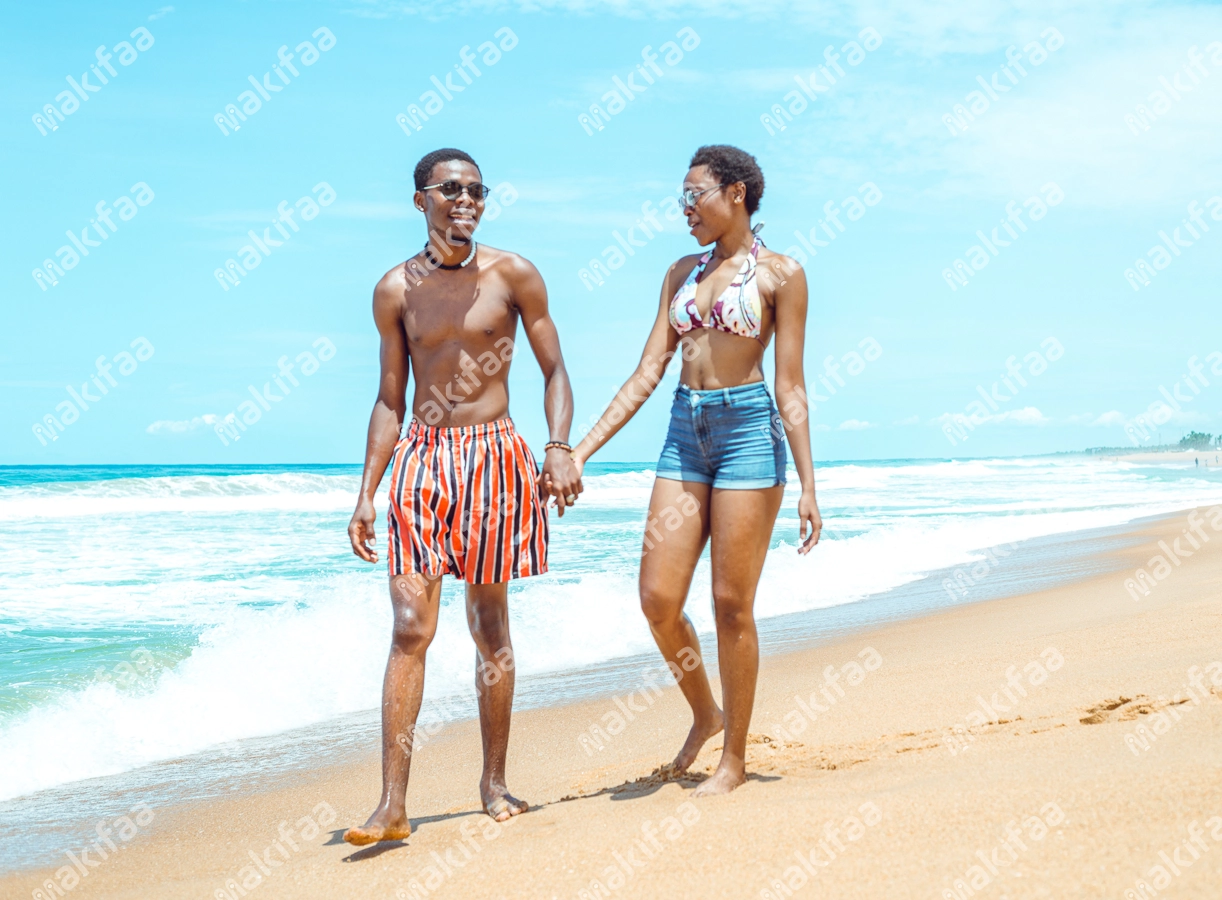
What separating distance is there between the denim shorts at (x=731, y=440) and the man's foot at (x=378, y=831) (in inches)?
53.6

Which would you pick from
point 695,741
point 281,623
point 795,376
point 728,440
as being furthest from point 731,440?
point 281,623

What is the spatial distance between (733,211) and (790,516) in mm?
17757

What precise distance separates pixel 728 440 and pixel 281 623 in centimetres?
547

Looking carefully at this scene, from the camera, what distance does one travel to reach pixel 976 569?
11109mm

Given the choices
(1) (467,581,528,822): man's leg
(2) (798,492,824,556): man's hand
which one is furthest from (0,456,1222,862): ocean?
(2) (798,492,824,556): man's hand

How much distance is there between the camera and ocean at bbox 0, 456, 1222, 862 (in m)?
5.23

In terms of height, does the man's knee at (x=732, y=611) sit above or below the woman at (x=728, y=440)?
below

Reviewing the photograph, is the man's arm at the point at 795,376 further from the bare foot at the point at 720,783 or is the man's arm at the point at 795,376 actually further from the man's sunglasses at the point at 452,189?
the man's sunglasses at the point at 452,189

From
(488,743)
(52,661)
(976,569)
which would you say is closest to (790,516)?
(976,569)

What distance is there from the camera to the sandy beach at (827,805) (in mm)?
2385

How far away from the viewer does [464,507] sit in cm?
346

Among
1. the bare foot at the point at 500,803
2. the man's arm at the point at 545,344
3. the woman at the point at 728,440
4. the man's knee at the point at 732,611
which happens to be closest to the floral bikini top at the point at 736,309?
the woman at the point at 728,440

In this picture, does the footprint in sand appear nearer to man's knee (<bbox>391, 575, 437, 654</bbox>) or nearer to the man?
the man

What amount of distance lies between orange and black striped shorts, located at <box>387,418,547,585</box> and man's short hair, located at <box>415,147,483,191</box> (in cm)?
84
